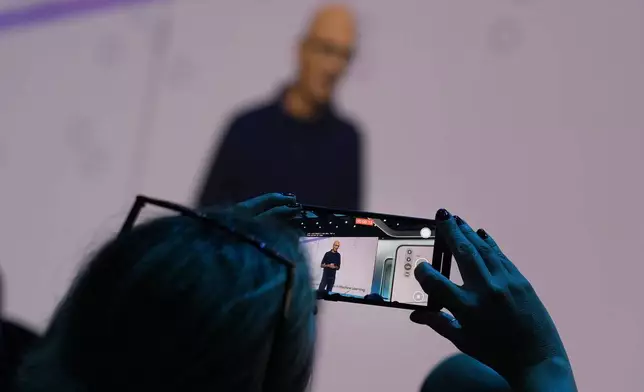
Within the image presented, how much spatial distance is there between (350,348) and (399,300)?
1.71 ft

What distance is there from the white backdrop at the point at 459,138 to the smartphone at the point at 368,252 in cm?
45

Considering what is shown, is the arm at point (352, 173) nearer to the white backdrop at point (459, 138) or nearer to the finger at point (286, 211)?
the white backdrop at point (459, 138)

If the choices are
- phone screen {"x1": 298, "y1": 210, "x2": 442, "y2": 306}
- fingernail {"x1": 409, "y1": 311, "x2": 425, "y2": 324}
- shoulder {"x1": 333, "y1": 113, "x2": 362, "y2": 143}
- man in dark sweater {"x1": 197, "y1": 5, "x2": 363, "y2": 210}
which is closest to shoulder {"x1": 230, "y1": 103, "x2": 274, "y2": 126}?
man in dark sweater {"x1": 197, "y1": 5, "x2": 363, "y2": 210}

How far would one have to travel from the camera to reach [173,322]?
34 centimetres

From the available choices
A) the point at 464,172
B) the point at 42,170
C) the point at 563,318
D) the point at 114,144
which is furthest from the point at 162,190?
the point at 563,318

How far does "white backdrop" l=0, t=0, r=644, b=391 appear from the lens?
1.02 meters

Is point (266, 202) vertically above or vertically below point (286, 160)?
below

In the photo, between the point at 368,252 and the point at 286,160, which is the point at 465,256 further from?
the point at 286,160

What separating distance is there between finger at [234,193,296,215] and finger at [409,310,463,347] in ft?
0.51

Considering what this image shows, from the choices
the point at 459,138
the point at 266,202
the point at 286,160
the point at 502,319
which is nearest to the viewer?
the point at 502,319

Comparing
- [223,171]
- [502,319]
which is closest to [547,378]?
[502,319]

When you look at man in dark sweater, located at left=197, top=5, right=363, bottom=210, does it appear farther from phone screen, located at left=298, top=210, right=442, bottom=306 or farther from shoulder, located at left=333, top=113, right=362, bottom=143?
phone screen, located at left=298, top=210, right=442, bottom=306

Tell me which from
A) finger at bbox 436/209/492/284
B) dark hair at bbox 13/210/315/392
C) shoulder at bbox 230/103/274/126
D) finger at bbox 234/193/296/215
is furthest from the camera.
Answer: shoulder at bbox 230/103/274/126

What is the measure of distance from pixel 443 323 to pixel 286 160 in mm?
795
